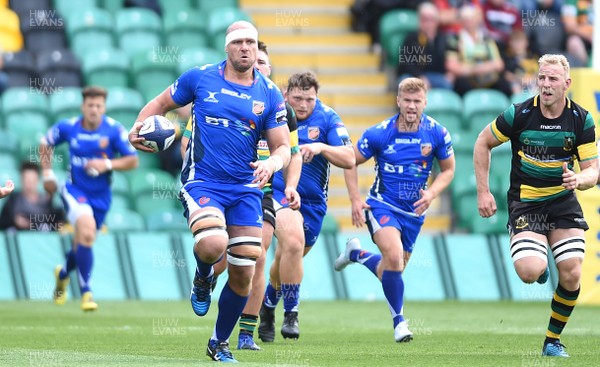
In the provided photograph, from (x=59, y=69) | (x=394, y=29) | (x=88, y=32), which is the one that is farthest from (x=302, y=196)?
(x=394, y=29)

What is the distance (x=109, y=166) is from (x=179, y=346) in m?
5.36

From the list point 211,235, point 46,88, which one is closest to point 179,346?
point 211,235

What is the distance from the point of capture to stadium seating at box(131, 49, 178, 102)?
22562 mm

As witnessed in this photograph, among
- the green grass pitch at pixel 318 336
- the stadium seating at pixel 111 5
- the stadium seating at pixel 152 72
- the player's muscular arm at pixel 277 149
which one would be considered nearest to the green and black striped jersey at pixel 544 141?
the green grass pitch at pixel 318 336

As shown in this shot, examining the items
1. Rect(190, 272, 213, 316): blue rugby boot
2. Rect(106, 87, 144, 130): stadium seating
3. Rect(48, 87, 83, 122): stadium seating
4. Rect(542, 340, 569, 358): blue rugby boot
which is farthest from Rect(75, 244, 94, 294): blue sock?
Rect(542, 340, 569, 358): blue rugby boot

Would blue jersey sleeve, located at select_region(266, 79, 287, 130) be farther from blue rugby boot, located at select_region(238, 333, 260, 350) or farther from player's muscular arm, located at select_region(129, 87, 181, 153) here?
blue rugby boot, located at select_region(238, 333, 260, 350)

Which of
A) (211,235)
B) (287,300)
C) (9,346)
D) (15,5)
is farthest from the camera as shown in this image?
(15,5)

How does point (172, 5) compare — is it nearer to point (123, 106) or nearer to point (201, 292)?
point (123, 106)

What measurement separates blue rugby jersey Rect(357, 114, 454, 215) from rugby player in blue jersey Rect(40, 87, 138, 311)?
4.43m

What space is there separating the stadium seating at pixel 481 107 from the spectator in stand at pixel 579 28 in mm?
2569

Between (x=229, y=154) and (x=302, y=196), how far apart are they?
11.8 ft

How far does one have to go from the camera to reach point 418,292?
20.9 m

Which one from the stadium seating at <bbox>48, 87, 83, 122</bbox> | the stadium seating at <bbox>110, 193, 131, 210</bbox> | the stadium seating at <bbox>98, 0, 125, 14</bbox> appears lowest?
the stadium seating at <bbox>110, 193, 131, 210</bbox>

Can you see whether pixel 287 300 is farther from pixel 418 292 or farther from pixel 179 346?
pixel 418 292
